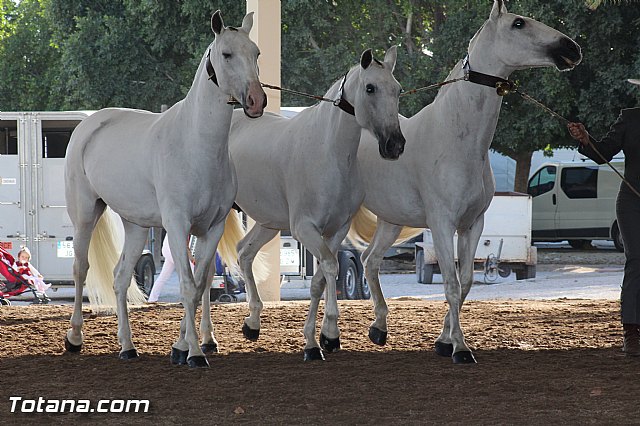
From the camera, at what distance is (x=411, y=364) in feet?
23.3

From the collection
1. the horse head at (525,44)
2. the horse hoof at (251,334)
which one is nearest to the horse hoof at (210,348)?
the horse hoof at (251,334)

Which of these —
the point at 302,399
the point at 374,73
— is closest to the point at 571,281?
the point at 374,73

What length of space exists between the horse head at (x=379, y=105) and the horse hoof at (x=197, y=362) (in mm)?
1875

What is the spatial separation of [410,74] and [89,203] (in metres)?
18.8

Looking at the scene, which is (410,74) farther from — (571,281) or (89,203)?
(89,203)

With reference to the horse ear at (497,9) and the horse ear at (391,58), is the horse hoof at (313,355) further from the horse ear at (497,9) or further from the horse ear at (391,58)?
the horse ear at (497,9)

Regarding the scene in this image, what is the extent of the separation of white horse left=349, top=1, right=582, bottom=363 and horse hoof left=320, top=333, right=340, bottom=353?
2.49 feet

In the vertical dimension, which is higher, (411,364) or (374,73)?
A: (374,73)

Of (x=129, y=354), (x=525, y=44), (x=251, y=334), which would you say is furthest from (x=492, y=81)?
(x=129, y=354)

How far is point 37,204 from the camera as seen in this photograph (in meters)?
16.0

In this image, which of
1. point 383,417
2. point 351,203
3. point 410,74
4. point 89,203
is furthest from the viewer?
point 410,74

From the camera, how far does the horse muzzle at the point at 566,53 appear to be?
22.8ft

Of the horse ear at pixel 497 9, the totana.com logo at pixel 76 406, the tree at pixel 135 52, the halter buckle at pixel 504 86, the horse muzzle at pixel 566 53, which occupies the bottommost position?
the totana.com logo at pixel 76 406

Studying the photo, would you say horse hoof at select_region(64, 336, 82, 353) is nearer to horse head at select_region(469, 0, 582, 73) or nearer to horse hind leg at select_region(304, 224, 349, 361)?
horse hind leg at select_region(304, 224, 349, 361)
